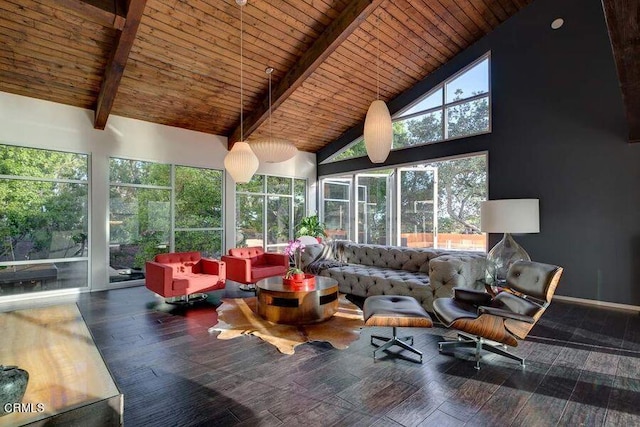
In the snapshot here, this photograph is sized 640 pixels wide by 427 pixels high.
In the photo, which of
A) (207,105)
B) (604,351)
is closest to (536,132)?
(604,351)

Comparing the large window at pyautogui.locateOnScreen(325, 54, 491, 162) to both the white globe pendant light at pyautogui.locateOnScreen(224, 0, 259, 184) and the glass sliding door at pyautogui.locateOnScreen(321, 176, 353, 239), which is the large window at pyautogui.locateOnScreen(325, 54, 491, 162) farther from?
the white globe pendant light at pyautogui.locateOnScreen(224, 0, 259, 184)

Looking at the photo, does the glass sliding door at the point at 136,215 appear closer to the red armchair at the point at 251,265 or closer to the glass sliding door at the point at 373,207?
the red armchair at the point at 251,265

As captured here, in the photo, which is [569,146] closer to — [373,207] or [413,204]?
[413,204]

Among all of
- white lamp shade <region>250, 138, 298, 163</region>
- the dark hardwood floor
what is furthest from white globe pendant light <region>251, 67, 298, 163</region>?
the dark hardwood floor

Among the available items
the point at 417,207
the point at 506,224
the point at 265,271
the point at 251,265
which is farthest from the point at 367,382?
the point at 417,207

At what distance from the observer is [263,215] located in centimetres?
835

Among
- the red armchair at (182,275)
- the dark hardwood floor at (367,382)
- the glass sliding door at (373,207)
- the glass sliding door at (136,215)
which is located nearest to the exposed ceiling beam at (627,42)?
the dark hardwood floor at (367,382)

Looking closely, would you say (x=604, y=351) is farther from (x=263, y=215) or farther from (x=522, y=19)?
(x=263, y=215)

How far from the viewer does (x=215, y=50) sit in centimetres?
512

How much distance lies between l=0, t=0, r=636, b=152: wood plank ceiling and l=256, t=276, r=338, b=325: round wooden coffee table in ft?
11.9

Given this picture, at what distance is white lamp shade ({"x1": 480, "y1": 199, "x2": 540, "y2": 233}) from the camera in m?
4.09

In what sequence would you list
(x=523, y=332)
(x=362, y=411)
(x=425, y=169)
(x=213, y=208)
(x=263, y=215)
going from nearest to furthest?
(x=362, y=411)
(x=523, y=332)
(x=425, y=169)
(x=213, y=208)
(x=263, y=215)

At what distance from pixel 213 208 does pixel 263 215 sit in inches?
54.2
